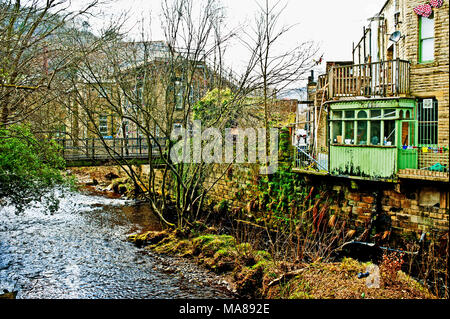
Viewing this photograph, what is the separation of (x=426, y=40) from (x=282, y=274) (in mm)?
9300

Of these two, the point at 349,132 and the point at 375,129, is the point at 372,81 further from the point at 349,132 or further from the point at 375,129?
the point at 349,132

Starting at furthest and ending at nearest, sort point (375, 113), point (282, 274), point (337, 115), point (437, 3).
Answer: point (337, 115)
point (375, 113)
point (437, 3)
point (282, 274)

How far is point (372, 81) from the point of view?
1258 centimetres

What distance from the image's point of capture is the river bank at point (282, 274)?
7320 millimetres

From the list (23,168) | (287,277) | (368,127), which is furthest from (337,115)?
(23,168)

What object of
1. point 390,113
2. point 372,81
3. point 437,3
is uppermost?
point 437,3

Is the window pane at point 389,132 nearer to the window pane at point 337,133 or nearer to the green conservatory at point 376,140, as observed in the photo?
the green conservatory at point 376,140

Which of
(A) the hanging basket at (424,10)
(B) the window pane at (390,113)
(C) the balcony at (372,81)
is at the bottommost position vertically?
(B) the window pane at (390,113)

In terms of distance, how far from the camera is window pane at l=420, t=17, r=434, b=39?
12.2 m

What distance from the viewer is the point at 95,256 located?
36.7ft

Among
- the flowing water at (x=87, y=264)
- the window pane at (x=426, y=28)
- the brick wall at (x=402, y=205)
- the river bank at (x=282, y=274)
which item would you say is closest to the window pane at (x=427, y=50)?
the window pane at (x=426, y=28)

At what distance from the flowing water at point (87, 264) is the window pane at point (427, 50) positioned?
31.7 feet
